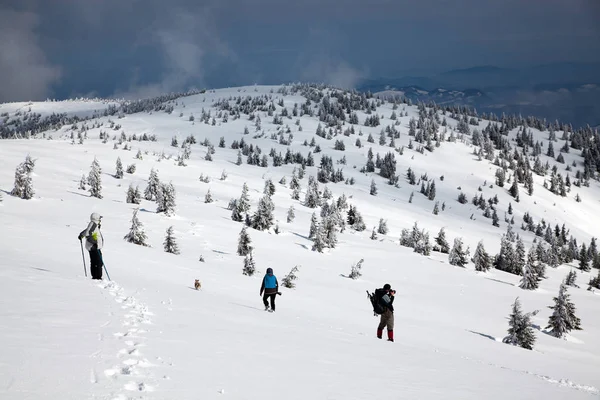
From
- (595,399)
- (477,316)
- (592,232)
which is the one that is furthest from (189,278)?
(592,232)

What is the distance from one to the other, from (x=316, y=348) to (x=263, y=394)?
4486 millimetres

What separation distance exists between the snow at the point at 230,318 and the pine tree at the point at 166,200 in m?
1.27

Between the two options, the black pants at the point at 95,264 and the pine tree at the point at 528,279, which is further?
the pine tree at the point at 528,279

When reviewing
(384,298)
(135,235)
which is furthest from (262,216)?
(384,298)

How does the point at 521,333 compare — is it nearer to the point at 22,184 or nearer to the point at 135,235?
the point at 135,235

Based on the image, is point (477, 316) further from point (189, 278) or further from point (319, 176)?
point (319, 176)

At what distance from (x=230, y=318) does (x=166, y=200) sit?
33461 millimetres

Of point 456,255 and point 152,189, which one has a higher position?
point 152,189

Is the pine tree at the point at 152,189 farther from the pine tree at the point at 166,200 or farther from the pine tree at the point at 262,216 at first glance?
the pine tree at the point at 262,216

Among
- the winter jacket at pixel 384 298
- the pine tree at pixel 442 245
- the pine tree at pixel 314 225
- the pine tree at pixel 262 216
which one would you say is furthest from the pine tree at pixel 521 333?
the pine tree at pixel 442 245

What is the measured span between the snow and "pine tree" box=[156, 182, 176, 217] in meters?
1.27

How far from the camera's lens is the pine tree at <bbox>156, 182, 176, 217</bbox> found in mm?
43500

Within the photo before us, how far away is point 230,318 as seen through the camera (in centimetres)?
1275

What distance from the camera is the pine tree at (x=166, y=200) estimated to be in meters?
43.5
